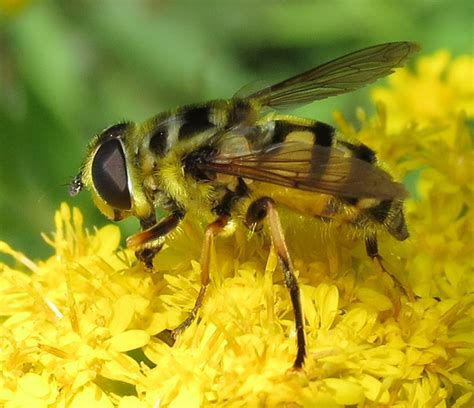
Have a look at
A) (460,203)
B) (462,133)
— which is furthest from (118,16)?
(460,203)

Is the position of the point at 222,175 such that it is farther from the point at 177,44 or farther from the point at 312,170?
the point at 177,44

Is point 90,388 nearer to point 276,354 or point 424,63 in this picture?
point 276,354

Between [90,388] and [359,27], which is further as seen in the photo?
[359,27]

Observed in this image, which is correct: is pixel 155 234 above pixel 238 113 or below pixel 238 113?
below

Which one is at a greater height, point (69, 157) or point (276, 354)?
point (69, 157)

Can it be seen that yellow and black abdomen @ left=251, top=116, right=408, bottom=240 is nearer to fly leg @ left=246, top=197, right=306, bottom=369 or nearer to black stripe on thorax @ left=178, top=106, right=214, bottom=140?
fly leg @ left=246, top=197, right=306, bottom=369

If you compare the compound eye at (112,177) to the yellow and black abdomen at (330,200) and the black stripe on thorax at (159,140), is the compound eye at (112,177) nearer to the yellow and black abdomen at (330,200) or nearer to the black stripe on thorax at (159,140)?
the black stripe on thorax at (159,140)

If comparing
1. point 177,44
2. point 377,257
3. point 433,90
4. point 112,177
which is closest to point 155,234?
point 112,177
